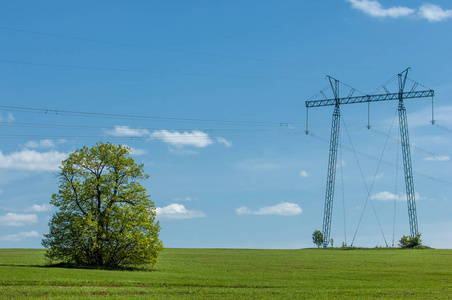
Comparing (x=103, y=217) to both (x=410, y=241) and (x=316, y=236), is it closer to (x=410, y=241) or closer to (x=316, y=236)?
(x=410, y=241)

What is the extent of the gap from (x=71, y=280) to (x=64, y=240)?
17.5 metres

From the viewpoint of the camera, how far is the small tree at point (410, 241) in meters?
113

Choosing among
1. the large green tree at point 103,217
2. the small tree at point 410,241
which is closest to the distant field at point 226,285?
the large green tree at point 103,217

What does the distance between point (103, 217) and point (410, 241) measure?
3165 inches

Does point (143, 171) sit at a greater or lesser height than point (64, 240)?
greater

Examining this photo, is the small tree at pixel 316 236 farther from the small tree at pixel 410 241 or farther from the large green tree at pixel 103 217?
the large green tree at pixel 103 217

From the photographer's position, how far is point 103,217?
2274 inches

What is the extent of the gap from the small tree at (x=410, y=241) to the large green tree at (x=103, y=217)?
2910 inches

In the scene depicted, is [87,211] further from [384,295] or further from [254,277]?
[384,295]

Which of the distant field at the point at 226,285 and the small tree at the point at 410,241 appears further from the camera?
the small tree at the point at 410,241

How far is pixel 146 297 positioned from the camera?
3453 centimetres

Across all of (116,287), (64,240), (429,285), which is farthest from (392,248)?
(116,287)

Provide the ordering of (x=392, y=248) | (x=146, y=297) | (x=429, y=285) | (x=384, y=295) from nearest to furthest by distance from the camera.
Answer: (x=146, y=297), (x=384, y=295), (x=429, y=285), (x=392, y=248)

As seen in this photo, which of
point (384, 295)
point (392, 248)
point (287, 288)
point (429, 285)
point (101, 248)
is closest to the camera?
point (384, 295)
